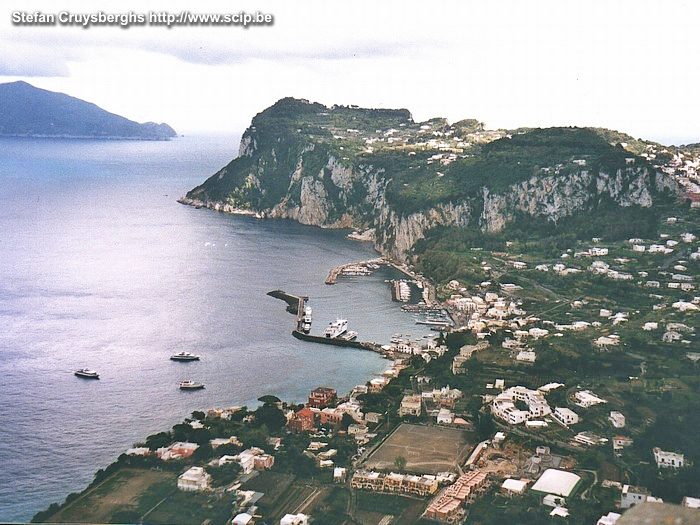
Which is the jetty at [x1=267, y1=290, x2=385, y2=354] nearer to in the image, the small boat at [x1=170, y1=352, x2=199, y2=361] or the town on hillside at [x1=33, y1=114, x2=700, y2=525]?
the town on hillside at [x1=33, y1=114, x2=700, y2=525]

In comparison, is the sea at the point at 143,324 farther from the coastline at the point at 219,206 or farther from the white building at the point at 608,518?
the white building at the point at 608,518

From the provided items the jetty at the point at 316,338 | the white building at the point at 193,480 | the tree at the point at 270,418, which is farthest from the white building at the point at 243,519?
the jetty at the point at 316,338

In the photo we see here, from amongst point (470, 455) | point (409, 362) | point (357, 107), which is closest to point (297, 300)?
point (409, 362)

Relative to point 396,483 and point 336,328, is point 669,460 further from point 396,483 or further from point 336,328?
point 336,328

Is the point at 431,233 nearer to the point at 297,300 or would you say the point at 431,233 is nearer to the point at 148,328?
the point at 297,300

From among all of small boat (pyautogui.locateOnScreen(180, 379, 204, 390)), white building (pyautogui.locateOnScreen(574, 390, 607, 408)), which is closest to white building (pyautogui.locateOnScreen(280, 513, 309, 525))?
white building (pyautogui.locateOnScreen(574, 390, 607, 408))
